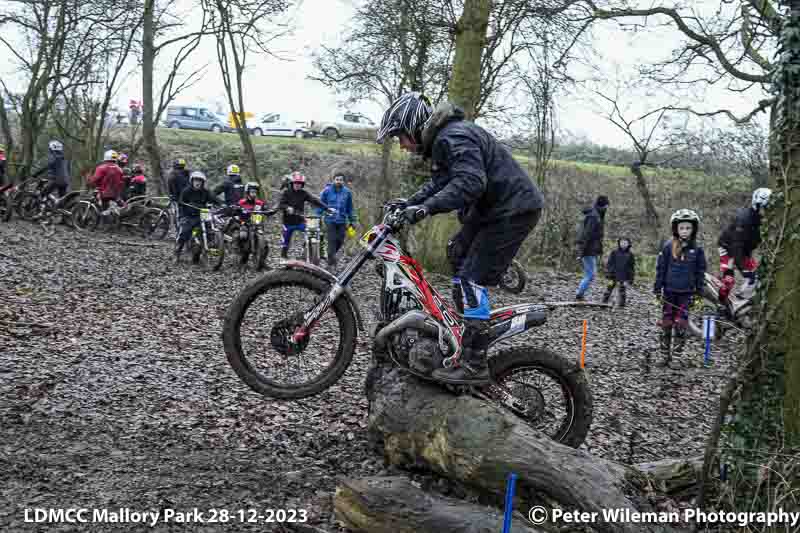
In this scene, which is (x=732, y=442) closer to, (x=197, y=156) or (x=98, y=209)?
(x=98, y=209)

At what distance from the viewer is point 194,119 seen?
40.1 metres

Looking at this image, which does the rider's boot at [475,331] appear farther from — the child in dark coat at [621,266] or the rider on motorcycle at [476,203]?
the child in dark coat at [621,266]

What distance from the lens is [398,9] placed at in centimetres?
1452

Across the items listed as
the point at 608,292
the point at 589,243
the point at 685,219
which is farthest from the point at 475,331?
the point at 589,243

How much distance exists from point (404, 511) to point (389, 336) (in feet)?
4.31

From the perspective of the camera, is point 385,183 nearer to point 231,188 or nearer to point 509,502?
point 231,188

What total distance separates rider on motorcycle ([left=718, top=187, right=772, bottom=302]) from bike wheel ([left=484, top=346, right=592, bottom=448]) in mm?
5460

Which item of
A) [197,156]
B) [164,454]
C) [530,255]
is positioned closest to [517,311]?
[164,454]

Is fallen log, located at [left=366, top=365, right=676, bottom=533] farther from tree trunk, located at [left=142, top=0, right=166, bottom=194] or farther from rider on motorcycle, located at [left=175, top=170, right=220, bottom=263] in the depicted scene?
tree trunk, located at [left=142, top=0, right=166, bottom=194]

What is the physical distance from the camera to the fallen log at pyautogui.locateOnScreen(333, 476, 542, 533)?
3.38m

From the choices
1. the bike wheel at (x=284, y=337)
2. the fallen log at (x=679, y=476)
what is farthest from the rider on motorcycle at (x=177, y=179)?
the fallen log at (x=679, y=476)

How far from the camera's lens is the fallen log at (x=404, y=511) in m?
3.38

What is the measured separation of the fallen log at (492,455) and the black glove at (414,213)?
1.02 m

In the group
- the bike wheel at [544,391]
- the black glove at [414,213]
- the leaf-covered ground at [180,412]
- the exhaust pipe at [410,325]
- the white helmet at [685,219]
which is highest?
the white helmet at [685,219]
